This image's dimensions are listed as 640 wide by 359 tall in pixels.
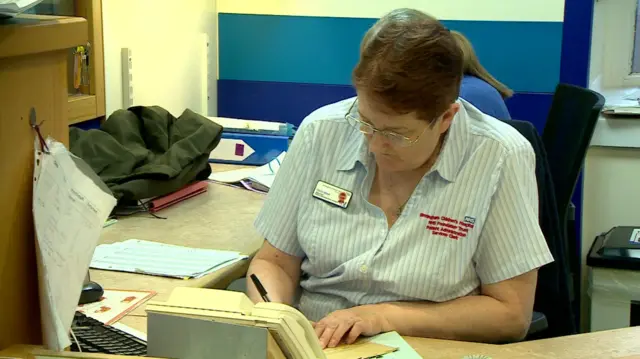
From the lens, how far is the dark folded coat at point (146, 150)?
84.1 inches

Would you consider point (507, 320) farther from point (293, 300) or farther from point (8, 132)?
point (8, 132)

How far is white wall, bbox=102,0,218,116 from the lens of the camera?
2672mm

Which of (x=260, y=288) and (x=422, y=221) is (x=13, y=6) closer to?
(x=260, y=288)

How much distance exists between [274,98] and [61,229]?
2.86 meters

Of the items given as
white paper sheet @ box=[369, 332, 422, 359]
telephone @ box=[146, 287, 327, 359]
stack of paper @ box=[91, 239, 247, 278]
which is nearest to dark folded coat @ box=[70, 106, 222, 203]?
stack of paper @ box=[91, 239, 247, 278]

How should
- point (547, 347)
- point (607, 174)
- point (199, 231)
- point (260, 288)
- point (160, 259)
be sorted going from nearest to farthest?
point (547, 347)
point (260, 288)
point (160, 259)
point (199, 231)
point (607, 174)

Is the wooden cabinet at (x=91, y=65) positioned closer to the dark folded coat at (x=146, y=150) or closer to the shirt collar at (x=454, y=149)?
the dark folded coat at (x=146, y=150)

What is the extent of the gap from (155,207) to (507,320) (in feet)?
3.48

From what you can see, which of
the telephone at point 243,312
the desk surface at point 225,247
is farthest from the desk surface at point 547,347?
the telephone at point 243,312

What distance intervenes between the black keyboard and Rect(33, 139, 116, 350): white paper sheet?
28cm

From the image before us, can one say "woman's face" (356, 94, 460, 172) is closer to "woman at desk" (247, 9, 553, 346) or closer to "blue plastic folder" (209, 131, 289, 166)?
"woman at desk" (247, 9, 553, 346)

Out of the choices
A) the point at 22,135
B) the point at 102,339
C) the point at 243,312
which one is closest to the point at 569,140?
the point at 102,339

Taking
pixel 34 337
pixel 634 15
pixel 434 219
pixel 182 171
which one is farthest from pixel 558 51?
pixel 34 337

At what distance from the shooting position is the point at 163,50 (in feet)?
9.87
